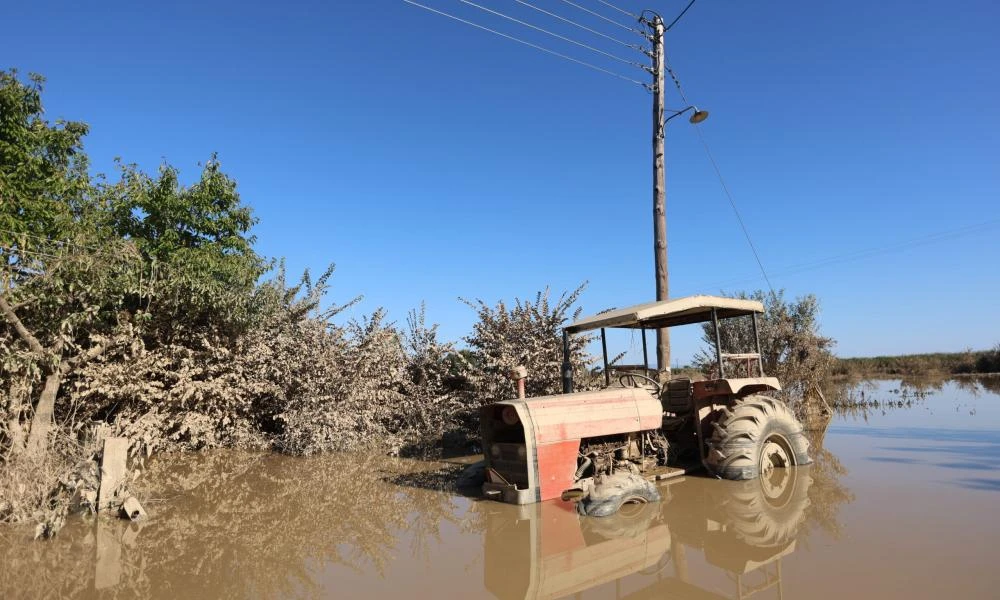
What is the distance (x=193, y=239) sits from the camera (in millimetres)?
8586

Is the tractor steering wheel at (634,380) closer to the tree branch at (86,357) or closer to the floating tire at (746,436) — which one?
the floating tire at (746,436)

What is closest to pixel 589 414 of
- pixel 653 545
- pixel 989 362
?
pixel 653 545

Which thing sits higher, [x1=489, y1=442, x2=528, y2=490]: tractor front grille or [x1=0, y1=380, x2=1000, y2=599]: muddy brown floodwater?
[x1=489, y1=442, x2=528, y2=490]: tractor front grille

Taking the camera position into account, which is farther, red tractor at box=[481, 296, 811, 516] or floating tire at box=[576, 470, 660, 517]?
red tractor at box=[481, 296, 811, 516]

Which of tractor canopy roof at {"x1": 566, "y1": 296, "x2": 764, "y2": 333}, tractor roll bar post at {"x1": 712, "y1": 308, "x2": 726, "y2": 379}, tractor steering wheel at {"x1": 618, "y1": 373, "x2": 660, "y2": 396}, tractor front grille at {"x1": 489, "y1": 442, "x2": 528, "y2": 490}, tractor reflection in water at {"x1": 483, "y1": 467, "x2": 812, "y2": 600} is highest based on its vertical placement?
tractor canopy roof at {"x1": 566, "y1": 296, "x2": 764, "y2": 333}

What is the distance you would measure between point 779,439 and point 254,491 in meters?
6.54

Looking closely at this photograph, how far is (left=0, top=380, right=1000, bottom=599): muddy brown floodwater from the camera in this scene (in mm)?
3643

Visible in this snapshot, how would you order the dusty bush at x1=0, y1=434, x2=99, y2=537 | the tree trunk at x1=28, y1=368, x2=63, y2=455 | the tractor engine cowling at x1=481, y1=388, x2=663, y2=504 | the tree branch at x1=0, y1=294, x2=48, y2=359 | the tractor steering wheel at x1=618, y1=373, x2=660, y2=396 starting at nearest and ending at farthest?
the dusty bush at x1=0, y1=434, x2=99, y2=537
the tractor engine cowling at x1=481, y1=388, x2=663, y2=504
the tree branch at x1=0, y1=294, x2=48, y2=359
the tree trunk at x1=28, y1=368, x2=63, y2=455
the tractor steering wheel at x1=618, y1=373, x2=660, y2=396

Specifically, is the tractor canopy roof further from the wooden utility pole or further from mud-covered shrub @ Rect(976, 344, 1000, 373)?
mud-covered shrub @ Rect(976, 344, 1000, 373)

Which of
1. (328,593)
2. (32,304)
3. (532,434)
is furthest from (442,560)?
(32,304)

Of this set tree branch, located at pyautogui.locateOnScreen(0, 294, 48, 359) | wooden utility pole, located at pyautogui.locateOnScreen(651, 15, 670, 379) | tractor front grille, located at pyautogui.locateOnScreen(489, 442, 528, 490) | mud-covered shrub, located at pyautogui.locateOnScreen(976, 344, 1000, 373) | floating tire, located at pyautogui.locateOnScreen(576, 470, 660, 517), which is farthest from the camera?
mud-covered shrub, located at pyautogui.locateOnScreen(976, 344, 1000, 373)

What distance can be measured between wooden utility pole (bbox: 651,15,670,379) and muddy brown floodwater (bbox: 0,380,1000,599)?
10.5 feet

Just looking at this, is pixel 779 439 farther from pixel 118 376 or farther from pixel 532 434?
pixel 118 376

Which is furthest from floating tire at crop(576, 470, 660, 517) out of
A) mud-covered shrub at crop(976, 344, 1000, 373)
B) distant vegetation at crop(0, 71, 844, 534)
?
mud-covered shrub at crop(976, 344, 1000, 373)
